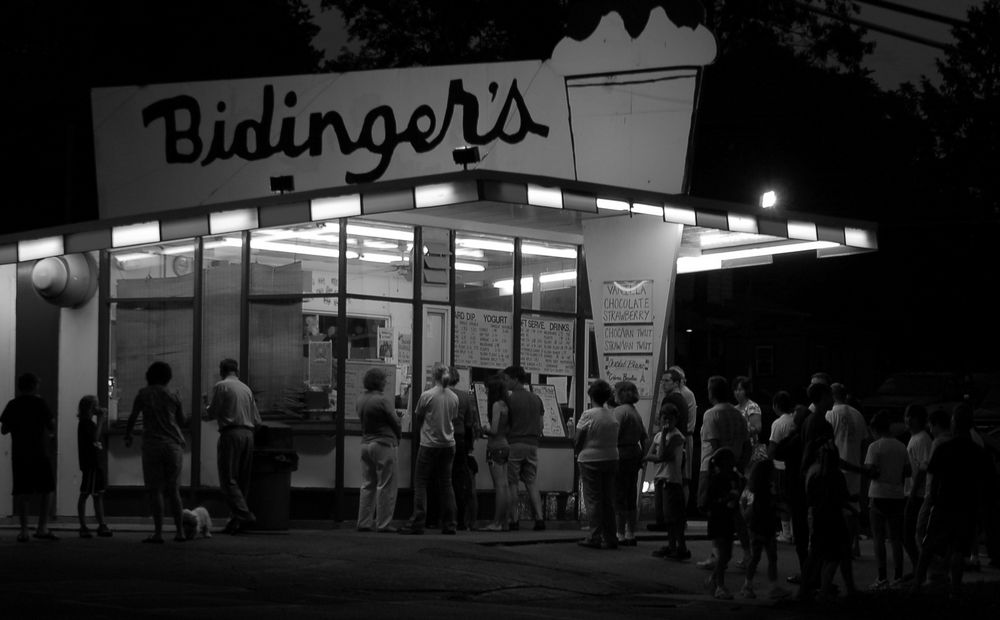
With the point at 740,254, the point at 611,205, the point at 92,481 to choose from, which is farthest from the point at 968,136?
the point at 92,481

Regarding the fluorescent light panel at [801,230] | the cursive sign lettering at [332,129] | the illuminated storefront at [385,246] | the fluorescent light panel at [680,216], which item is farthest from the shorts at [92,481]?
A: the fluorescent light panel at [801,230]

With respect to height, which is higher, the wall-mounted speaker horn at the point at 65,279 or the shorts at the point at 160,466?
the wall-mounted speaker horn at the point at 65,279

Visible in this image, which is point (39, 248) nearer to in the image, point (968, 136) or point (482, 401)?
point (482, 401)

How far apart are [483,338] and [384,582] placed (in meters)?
7.85

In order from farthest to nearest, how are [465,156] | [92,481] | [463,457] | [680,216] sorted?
[463,457]
[680,216]
[465,156]
[92,481]

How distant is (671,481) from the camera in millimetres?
15641

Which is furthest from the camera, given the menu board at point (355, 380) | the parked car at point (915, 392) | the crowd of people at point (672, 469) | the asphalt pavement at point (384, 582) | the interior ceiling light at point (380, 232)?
the parked car at point (915, 392)

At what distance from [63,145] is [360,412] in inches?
1040

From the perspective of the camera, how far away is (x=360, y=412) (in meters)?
17.5

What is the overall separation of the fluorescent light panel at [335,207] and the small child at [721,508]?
5530 millimetres

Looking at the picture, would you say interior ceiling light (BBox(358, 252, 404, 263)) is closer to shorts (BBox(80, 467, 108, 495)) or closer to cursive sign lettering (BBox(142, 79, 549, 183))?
cursive sign lettering (BBox(142, 79, 549, 183))

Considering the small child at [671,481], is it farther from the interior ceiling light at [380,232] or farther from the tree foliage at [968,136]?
the tree foliage at [968,136]

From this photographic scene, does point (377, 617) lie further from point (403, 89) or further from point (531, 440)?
point (403, 89)

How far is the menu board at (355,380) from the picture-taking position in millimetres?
19031
